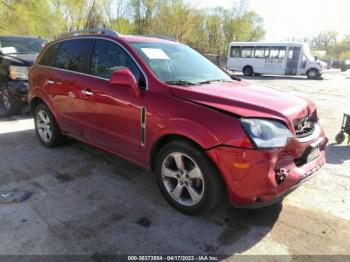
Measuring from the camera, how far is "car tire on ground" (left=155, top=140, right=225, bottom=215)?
9.62ft

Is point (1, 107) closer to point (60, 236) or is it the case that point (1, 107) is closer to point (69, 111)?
point (69, 111)

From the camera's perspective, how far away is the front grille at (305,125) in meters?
3.10

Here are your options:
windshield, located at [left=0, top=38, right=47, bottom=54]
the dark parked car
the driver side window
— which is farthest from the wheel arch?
the driver side window

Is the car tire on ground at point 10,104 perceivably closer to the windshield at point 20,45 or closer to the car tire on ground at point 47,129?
the windshield at point 20,45

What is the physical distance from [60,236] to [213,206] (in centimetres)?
145

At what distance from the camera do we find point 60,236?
2.87m

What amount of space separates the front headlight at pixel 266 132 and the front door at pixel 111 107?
125 centimetres

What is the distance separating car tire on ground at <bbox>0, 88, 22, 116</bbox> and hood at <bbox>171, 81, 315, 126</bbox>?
18.6 feet

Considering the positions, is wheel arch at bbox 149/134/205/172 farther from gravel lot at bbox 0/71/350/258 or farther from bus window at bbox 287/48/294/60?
bus window at bbox 287/48/294/60

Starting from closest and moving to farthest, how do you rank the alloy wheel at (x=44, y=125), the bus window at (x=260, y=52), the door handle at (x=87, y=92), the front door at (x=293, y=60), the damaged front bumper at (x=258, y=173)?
1. the damaged front bumper at (x=258, y=173)
2. the door handle at (x=87, y=92)
3. the alloy wheel at (x=44, y=125)
4. the front door at (x=293, y=60)
5. the bus window at (x=260, y=52)

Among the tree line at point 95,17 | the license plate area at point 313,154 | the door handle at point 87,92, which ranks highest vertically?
the tree line at point 95,17

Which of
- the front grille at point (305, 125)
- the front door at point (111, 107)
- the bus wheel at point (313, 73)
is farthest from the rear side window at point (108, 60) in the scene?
the bus wheel at point (313, 73)

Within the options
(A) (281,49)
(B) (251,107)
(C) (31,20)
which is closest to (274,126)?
(B) (251,107)

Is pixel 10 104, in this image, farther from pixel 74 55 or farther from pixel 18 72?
pixel 74 55
